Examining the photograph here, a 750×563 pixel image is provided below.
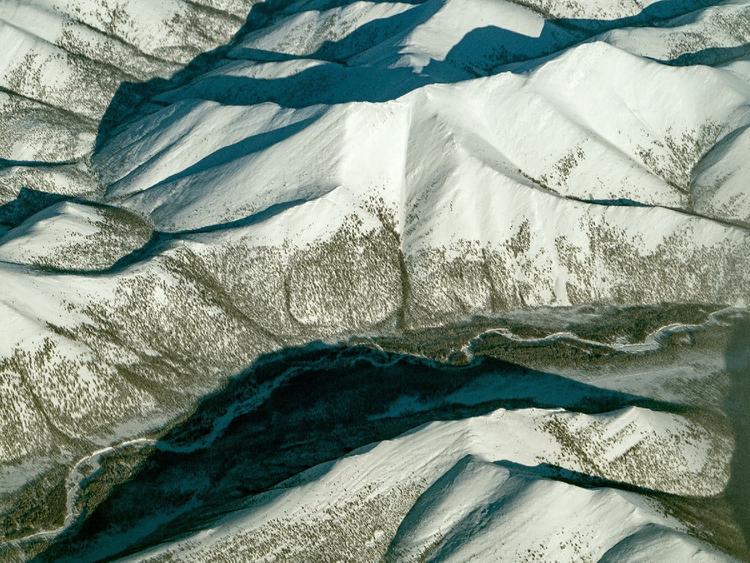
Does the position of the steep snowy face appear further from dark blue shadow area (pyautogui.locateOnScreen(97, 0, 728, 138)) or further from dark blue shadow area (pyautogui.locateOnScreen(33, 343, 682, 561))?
dark blue shadow area (pyautogui.locateOnScreen(33, 343, 682, 561))

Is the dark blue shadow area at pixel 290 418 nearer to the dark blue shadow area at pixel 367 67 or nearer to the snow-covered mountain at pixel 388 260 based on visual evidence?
the snow-covered mountain at pixel 388 260

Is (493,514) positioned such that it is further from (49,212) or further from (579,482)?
(49,212)

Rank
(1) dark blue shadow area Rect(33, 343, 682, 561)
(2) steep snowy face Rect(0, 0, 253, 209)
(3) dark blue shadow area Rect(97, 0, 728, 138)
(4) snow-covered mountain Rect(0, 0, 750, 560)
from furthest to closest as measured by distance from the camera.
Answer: (2) steep snowy face Rect(0, 0, 253, 209) < (3) dark blue shadow area Rect(97, 0, 728, 138) < (1) dark blue shadow area Rect(33, 343, 682, 561) < (4) snow-covered mountain Rect(0, 0, 750, 560)

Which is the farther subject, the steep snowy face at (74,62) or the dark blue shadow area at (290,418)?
the steep snowy face at (74,62)

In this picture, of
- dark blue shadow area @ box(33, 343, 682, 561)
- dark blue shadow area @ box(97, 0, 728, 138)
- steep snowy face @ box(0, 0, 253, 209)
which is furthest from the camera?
steep snowy face @ box(0, 0, 253, 209)

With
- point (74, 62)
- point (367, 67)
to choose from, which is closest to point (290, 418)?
point (367, 67)

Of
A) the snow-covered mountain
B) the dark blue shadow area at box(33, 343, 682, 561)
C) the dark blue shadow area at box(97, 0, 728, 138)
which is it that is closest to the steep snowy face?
the snow-covered mountain

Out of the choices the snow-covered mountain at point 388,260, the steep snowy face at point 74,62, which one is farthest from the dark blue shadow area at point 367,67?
the steep snowy face at point 74,62

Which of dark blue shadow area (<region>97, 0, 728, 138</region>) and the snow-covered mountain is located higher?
dark blue shadow area (<region>97, 0, 728, 138</region>)
